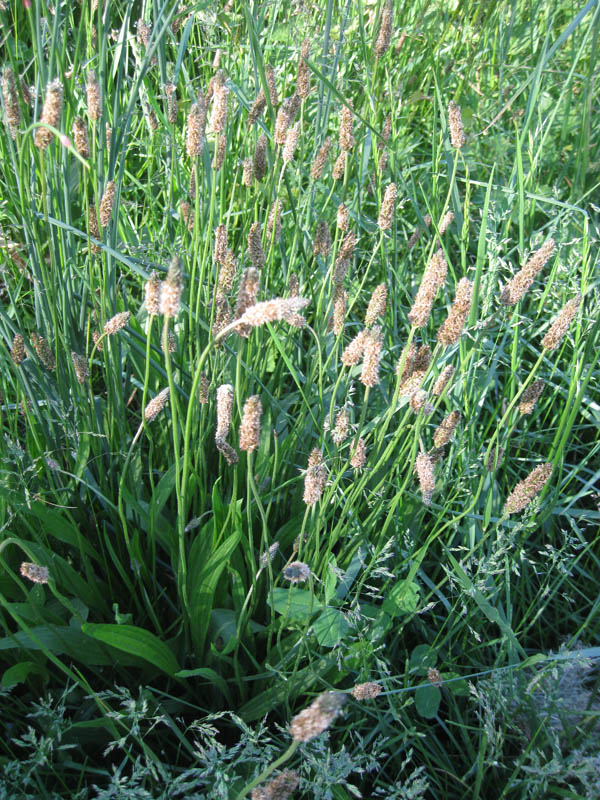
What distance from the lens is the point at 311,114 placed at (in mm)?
2422

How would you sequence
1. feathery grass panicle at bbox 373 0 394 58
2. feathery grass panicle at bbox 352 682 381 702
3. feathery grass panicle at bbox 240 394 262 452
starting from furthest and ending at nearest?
feathery grass panicle at bbox 373 0 394 58, feathery grass panicle at bbox 352 682 381 702, feathery grass panicle at bbox 240 394 262 452

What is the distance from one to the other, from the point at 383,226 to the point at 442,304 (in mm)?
765

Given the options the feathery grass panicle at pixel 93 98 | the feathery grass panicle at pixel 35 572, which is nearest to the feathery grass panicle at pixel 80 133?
the feathery grass panicle at pixel 93 98

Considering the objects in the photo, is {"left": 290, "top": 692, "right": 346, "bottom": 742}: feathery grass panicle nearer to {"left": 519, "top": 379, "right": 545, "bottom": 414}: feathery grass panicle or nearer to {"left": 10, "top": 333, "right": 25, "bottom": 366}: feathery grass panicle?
{"left": 519, "top": 379, "right": 545, "bottom": 414}: feathery grass panicle

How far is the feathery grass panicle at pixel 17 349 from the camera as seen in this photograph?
115cm

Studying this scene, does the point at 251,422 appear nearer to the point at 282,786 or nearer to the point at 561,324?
the point at 282,786

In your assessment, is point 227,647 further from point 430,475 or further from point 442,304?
point 442,304

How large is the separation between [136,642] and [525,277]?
87 centimetres

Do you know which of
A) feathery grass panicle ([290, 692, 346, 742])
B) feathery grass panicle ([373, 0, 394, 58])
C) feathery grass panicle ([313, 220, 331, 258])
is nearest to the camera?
feathery grass panicle ([290, 692, 346, 742])

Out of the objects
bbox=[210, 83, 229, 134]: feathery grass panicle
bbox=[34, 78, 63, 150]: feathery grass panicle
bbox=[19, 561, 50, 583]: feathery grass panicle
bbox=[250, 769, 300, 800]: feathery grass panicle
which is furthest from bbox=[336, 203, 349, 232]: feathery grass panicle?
bbox=[250, 769, 300, 800]: feathery grass panicle

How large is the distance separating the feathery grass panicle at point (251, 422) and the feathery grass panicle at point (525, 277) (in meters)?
0.49

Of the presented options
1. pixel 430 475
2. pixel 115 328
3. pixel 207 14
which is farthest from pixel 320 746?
pixel 207 14

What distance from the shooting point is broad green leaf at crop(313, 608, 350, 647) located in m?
1.11

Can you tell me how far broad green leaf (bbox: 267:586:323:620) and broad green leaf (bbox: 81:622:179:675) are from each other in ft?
0.66
